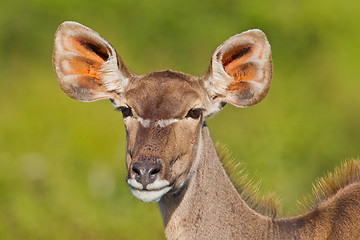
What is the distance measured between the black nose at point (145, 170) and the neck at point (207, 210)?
0.51m

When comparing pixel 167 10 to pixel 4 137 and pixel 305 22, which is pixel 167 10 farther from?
pixel 4 137

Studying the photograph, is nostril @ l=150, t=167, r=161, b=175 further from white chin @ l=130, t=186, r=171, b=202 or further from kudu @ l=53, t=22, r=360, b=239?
white chin @ l=130, t=186, r=171, b=202

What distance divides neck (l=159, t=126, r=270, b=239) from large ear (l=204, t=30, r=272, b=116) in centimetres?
47

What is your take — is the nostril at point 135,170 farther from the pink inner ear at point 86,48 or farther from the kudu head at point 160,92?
the pink inner ear at point 86,48

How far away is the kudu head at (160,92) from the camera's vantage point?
19.6 ft

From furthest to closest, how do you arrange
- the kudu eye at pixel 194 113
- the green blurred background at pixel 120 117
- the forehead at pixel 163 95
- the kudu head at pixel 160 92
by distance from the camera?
the green blurred background at pixel 120 117
the kudu eye at pixel 194 113
the forehead at pixel 163 95
the kudu head at pixel 160 92

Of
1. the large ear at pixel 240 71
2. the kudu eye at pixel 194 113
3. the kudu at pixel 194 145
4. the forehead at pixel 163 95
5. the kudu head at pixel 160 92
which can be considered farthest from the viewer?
the large ear at pixel 240 71

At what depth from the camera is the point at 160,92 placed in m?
6.32

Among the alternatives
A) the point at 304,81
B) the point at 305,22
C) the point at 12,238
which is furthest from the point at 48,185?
the point at 305,22

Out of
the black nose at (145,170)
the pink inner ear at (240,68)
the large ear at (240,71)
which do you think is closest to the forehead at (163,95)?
the large ear at (240,71)

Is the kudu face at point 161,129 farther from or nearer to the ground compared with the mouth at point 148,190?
farther from the ground

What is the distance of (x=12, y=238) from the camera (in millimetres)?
10852

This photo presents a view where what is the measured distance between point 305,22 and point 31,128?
668 centimetres

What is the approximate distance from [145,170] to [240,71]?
138 cm
